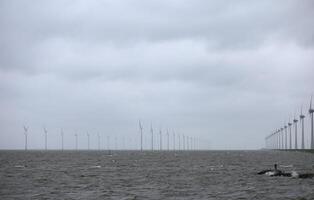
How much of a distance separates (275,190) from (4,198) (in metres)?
29.4

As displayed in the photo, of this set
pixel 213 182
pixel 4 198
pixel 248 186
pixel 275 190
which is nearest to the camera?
pixel 4 198

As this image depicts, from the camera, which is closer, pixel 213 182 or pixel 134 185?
pixel 134 185

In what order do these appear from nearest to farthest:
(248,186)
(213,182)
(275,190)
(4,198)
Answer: (4,198) → (275,190) → (248,186) → (213,182)

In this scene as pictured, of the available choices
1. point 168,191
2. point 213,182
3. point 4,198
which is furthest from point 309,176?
point 4,198

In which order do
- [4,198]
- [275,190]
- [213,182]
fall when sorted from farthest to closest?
1. [213,182]
2. [275,190]
3. [4,198]

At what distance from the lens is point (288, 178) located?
3211 inches

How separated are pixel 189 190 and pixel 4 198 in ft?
70.0

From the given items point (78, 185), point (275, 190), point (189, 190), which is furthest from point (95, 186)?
point (275, 190)

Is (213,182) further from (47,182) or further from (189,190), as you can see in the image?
(47,182)

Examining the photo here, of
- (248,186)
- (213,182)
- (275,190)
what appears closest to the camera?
(275,190)

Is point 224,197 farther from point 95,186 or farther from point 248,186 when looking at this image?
point 95,186

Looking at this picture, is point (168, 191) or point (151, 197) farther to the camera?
point (168, 191)

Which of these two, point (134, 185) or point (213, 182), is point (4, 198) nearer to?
point (134, 185)

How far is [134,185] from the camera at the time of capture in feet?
244
